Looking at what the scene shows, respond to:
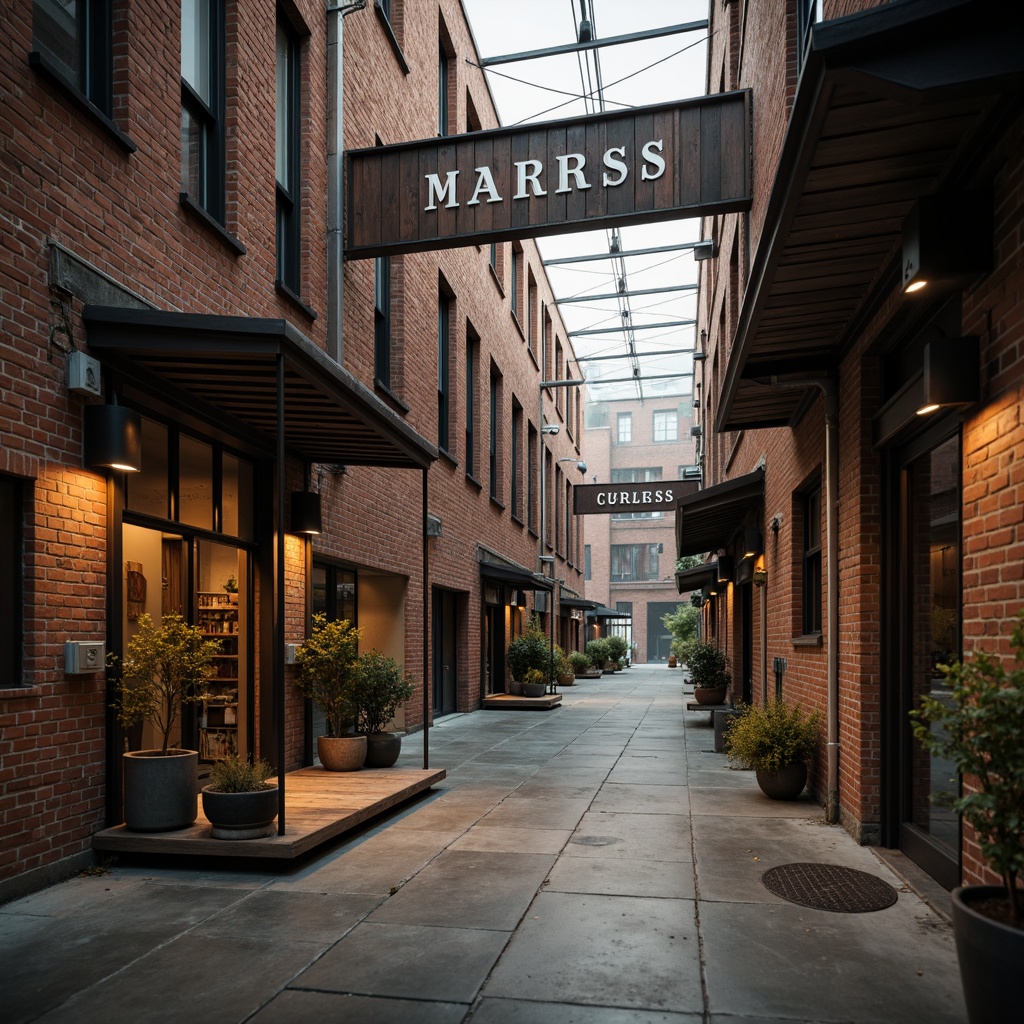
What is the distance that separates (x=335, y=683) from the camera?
9133mm

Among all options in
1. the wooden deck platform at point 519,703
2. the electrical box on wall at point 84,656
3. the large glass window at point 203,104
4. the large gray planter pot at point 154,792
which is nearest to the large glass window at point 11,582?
the electrical box on wall at point 84,656

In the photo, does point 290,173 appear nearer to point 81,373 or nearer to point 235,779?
point 81,373

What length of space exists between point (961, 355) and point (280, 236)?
7360mm

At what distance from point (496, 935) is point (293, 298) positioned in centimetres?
676

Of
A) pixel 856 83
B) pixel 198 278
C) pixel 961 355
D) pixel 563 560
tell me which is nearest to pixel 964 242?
pixel 961 355

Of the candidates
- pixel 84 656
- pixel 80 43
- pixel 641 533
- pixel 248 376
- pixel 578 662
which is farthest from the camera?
pixel 641 533

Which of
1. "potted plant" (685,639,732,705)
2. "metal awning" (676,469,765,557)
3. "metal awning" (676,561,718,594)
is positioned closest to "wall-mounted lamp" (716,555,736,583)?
"metal awning" (676,469,765,557)

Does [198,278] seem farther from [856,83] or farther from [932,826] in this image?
[932,826]

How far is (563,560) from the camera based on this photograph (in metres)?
34.9

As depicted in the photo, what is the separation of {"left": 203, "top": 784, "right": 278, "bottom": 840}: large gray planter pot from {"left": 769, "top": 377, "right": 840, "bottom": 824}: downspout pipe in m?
4.23

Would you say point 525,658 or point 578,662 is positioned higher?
point 525,658

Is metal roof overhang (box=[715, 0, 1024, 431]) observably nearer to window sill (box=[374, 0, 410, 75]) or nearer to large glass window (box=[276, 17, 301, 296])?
large glass window (box=[276, 17, 301, 296])

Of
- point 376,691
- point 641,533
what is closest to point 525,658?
point 376,691

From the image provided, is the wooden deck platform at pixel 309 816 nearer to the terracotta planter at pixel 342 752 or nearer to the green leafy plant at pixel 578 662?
the terracotta planter at pixel 342 752
